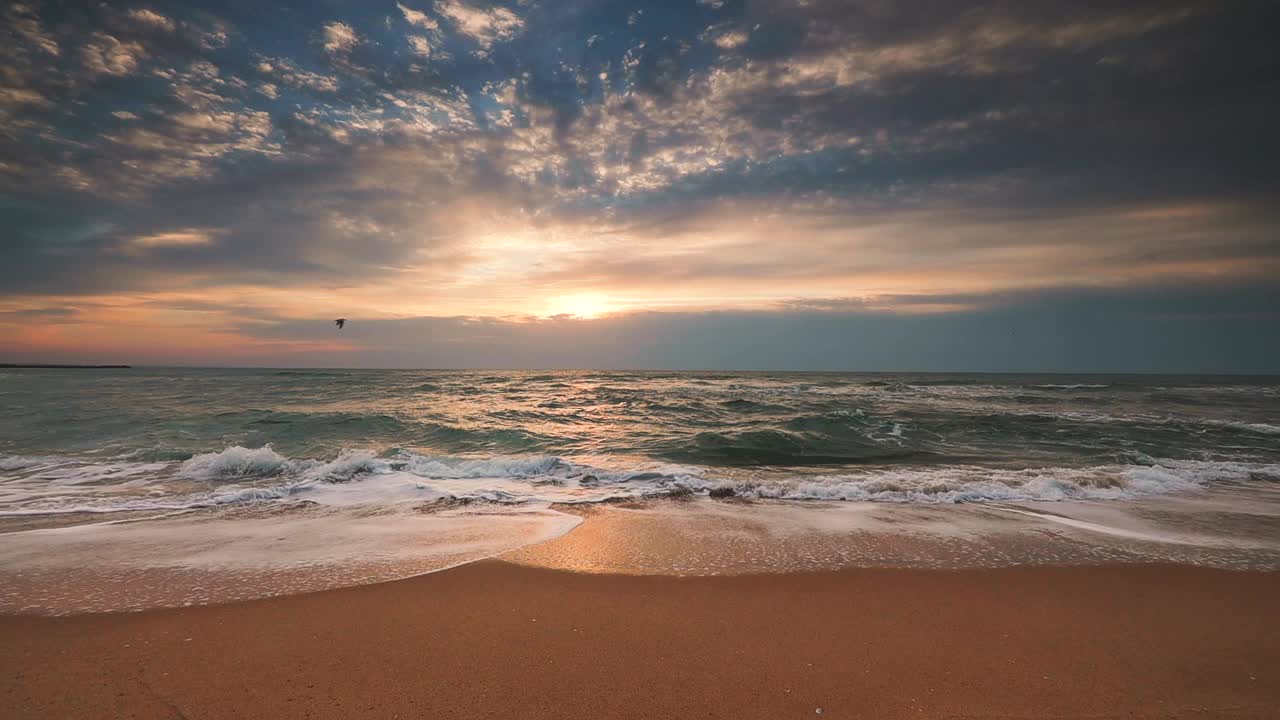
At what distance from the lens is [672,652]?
11.3 feet

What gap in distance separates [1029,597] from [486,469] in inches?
350

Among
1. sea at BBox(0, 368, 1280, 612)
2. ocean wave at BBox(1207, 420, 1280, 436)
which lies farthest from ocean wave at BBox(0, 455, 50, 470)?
ocean wave at BBox(1207, 420, 1280, 436)

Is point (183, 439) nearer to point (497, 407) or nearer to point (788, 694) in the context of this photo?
point (497, 407)

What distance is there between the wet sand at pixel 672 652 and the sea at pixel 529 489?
0.65 m

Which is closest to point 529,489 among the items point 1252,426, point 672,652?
point 672,652

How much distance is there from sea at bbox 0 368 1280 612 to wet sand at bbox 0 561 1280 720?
25.8 inches

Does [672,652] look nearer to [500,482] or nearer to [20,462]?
[500,482]

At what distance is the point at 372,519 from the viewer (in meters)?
6.90

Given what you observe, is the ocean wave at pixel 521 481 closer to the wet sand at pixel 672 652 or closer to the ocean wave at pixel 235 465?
the ocean wave at pixel 235 465

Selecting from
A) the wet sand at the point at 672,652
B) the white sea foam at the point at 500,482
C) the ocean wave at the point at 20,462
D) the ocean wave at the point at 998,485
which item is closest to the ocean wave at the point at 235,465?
the white sea foam at the point at 500,482

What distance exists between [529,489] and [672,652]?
6.07 m

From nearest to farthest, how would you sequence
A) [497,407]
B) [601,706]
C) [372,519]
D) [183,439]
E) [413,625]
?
[601,706], [413,625], [372,519], [183,439], [497,407]

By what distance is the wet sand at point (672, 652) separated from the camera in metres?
2.91

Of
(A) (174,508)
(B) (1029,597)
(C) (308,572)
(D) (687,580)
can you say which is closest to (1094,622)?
(B) (1029,597)
